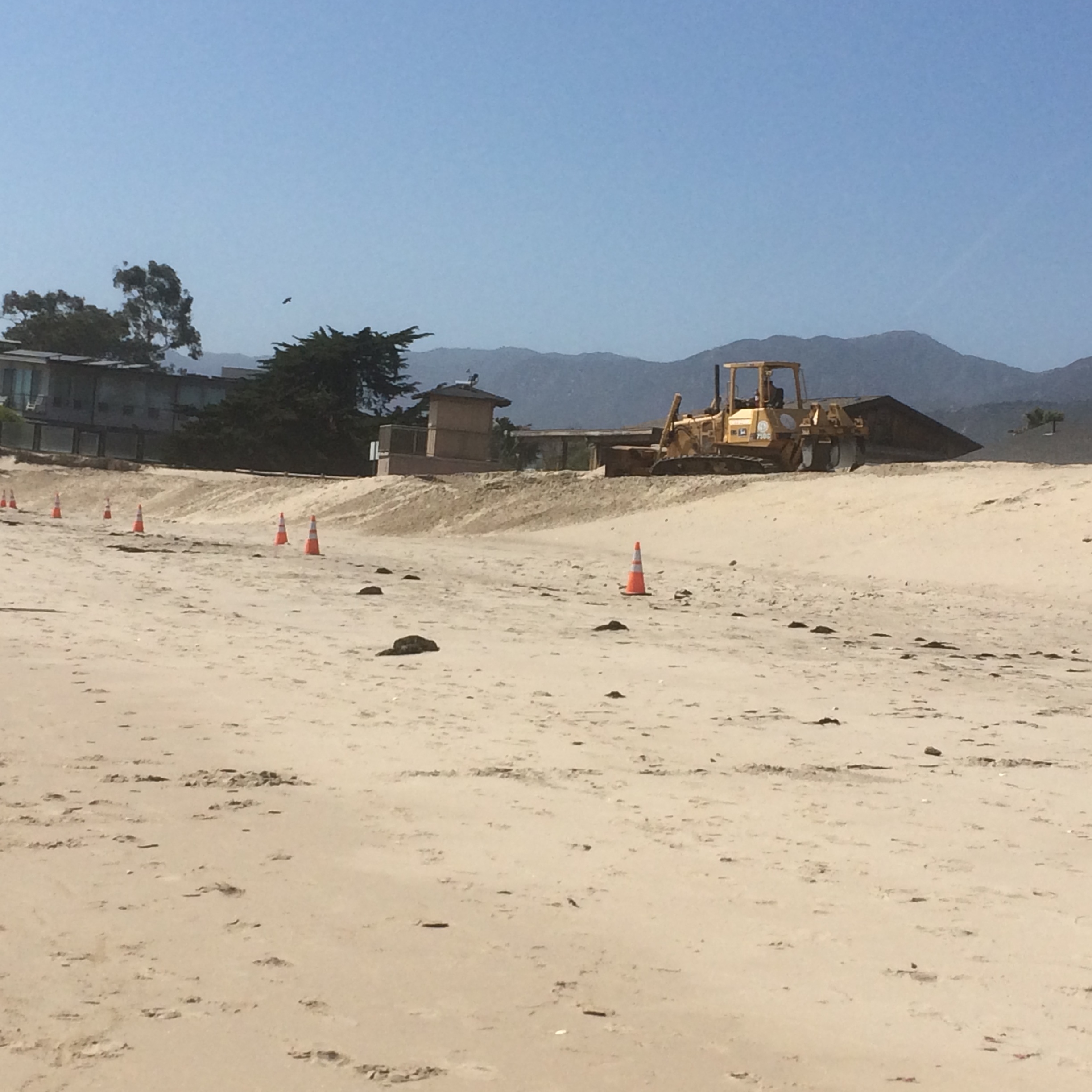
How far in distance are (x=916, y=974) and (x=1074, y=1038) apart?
514 mm

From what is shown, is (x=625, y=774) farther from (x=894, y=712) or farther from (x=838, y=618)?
(x=838, y=618)

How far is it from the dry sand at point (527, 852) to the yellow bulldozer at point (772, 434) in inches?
772

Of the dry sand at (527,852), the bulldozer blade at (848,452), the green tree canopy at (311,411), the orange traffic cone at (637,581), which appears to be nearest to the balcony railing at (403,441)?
the green tree canopy at (311,411)

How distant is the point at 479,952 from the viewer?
405cm

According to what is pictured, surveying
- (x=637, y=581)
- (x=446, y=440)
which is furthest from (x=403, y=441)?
(x=637, y=581)

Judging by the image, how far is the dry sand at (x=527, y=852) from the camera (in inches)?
135

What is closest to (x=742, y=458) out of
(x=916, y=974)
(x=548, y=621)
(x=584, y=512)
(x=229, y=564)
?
(x=584, y=512)

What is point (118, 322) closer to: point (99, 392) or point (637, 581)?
point (99, 392)

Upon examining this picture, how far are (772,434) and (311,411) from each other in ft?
75.7

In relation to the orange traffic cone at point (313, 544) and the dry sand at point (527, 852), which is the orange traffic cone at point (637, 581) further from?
the orange traffic cone at point (313, 544)

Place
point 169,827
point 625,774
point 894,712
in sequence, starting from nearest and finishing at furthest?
point 169,827 → point 625,774 → point 894,712

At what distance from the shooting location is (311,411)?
1992 inches

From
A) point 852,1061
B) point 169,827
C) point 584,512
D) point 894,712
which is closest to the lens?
point 852,1061

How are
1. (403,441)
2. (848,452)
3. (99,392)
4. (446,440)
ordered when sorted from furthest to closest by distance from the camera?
(99,392) → (403,441) → (446,440) → (848,452)
